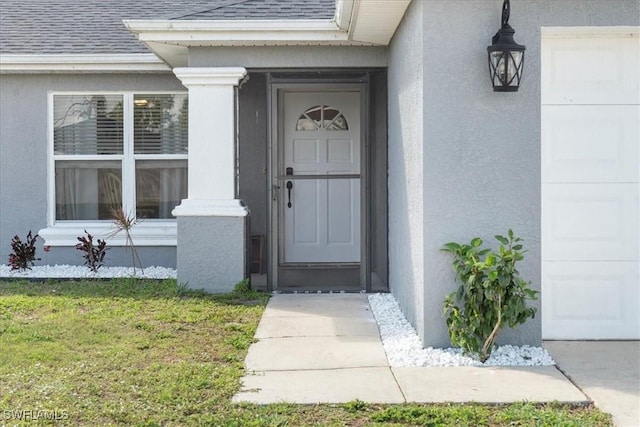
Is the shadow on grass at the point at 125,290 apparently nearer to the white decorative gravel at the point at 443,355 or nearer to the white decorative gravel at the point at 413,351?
the white decorative gravel at the point at 413,351

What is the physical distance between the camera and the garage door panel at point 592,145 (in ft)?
17.9

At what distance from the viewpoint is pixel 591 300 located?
5496mm

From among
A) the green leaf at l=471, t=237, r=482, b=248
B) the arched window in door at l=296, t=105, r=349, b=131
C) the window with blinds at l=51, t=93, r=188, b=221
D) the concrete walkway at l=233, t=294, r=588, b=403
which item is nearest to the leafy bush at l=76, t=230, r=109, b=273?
the window with blinds at l=51, t=93, r=188, b=221

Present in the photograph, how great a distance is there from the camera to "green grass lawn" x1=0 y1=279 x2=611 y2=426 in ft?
12.7

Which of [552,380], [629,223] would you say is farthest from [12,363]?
[629,223]

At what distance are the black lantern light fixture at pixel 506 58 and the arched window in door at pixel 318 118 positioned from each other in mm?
4733

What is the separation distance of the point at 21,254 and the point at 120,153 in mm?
1925

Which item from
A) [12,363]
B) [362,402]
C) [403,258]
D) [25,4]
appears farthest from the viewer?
[25,4]

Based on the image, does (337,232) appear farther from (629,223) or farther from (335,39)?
(629,223)

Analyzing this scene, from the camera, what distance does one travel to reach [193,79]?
7.51 m

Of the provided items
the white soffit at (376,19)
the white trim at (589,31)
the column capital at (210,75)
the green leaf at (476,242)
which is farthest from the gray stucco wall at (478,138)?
the column capital at (210,75)

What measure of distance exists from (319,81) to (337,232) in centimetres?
257

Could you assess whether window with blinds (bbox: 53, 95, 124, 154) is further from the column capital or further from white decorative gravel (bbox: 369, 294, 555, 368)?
white decorative gravel (bbox: 369, 294, 555, 368)

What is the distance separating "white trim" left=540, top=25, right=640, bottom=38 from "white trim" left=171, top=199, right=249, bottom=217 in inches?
150
